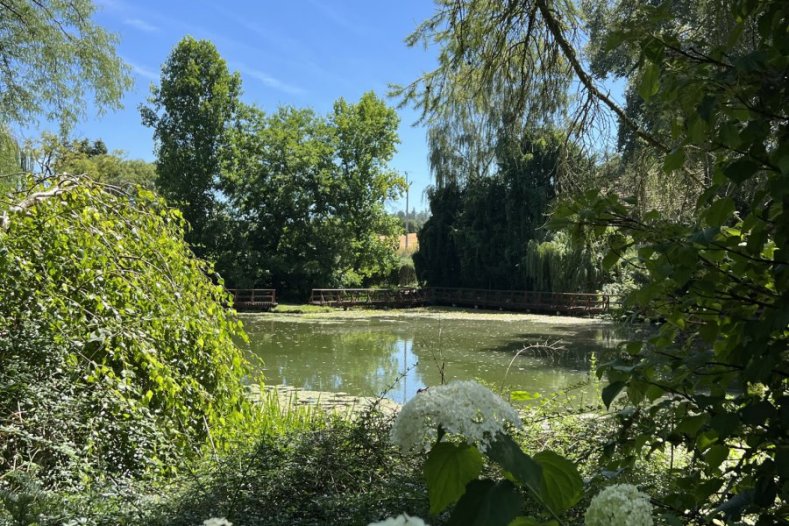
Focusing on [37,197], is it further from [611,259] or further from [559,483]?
[559,483]

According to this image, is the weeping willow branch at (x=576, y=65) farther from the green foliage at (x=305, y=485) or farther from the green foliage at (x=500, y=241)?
the green foliage at (x=500, y=241)

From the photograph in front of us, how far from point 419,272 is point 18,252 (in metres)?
28.0

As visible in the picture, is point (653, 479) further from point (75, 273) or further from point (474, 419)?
point (75, 273)

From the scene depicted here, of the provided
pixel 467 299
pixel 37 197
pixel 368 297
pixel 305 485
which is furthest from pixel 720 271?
pixel 467 299

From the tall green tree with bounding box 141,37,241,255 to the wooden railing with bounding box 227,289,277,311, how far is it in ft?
11.0

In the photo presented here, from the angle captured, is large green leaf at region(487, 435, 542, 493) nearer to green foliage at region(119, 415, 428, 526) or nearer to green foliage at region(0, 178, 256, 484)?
green foliage at region(119, 415, 428, 526)

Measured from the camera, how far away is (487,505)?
769mm

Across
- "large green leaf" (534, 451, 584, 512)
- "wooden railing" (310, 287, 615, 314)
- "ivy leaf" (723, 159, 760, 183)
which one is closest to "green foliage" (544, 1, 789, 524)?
"ivy leaf" (723, 159, 760, 183)

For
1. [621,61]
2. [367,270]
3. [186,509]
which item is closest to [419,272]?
[367,270]

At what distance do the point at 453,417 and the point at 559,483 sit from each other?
0.23 m

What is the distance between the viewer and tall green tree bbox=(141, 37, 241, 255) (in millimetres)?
28234

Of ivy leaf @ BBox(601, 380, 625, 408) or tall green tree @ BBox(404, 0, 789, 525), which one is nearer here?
tall green tree @ BBox(404, 0, 789, 525)

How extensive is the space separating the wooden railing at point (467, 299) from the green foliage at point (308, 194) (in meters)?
1.51

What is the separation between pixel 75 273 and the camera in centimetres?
409
